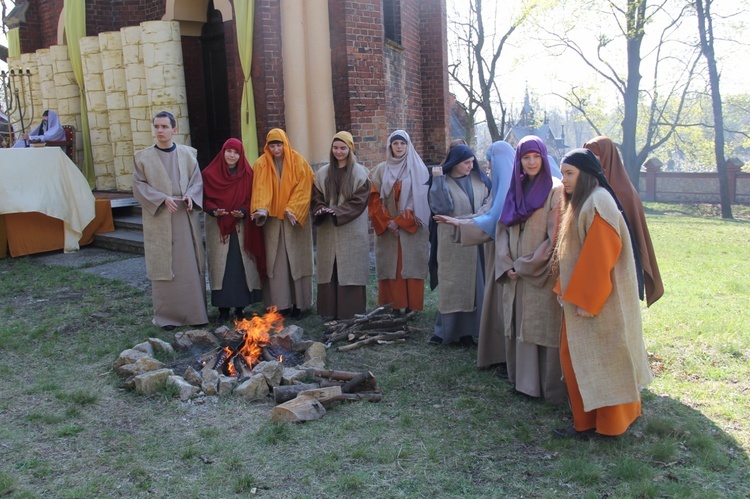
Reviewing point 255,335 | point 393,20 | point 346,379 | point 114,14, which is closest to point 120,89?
point 114,14

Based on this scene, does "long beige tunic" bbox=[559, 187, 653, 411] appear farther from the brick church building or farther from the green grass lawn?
the brick church building

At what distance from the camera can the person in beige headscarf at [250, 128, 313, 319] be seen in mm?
6453

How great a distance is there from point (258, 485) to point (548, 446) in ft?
5.66

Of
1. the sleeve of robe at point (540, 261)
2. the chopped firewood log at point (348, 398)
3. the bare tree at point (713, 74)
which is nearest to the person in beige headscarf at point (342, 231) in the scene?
the chopped firewood log at point (348, 398)

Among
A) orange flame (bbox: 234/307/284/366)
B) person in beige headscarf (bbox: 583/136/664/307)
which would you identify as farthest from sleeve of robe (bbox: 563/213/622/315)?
orange flame (bbox: 234/307/284/366)

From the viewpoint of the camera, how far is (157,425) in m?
4.18

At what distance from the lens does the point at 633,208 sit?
421cm

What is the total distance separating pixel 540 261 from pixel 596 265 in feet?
2.53

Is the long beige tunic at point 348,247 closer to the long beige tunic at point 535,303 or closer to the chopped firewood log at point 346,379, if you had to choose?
the chopped firewood log at point 346,379

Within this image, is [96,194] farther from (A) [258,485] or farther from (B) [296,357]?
(A) [258,485]

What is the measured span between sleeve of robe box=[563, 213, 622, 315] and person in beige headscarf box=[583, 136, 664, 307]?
0.78 m

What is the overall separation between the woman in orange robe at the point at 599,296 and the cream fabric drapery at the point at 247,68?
659 cm

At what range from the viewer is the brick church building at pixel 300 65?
9.34m

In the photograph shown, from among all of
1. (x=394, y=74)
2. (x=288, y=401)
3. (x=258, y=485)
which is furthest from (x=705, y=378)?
(x=394, y=74)
